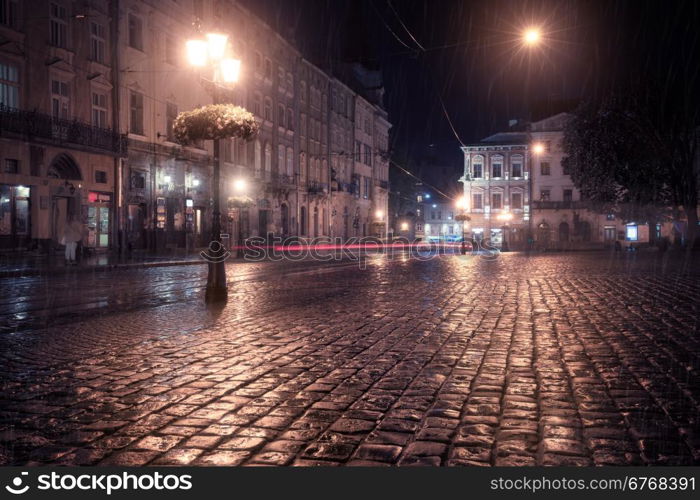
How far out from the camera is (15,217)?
2580 cm

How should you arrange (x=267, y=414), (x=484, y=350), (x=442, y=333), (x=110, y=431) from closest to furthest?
(x=110, y=431) → (x=267, y=414) → (x=484, y=350) → (x=442, y=333)

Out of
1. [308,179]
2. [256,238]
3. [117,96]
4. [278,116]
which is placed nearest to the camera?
[117,96]

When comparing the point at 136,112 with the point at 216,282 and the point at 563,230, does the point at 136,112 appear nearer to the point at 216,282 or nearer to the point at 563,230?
the point at 216,282

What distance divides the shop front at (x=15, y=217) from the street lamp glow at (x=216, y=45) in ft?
53.1

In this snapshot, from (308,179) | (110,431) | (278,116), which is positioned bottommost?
(110,431)

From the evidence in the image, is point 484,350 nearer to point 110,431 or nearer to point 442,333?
point 442,333

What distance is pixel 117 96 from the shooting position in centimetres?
3020

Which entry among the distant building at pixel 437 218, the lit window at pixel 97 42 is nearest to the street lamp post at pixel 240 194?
the lit window at pixel 97 42

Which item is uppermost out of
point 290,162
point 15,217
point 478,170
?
point 478,170

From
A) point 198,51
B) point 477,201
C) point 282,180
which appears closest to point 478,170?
point 477,201

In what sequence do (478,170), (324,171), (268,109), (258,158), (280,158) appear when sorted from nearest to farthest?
(258,158) < (268,109) < (280,158) < (324,171) < (478,170)

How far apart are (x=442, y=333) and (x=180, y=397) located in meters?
3.88

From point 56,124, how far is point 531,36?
59.0ft

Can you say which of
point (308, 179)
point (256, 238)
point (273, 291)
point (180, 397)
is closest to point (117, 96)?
point (256, 238)
